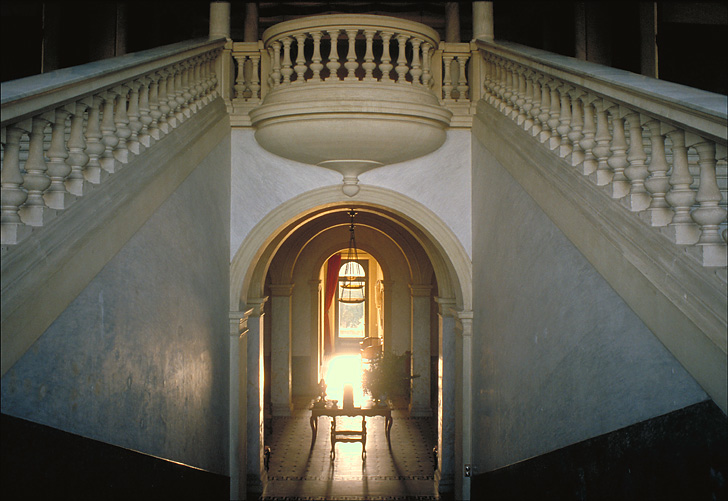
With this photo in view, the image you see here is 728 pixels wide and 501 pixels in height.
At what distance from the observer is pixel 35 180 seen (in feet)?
7.92

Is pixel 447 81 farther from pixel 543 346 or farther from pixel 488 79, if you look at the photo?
pixel 543 346

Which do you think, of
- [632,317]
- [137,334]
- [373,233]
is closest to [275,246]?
[137,334]

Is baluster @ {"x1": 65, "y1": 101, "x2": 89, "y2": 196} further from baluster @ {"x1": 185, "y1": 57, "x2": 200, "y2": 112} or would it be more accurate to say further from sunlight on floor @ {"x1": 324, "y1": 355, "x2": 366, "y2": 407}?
sunlight on floor @ {"x1": 324, "y1": 355, "x2": 366, "y2": 407}

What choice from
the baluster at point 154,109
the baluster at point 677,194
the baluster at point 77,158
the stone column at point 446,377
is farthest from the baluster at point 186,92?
the stone column at point 446,377

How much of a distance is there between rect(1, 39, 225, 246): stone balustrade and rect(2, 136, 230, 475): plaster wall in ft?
1.48

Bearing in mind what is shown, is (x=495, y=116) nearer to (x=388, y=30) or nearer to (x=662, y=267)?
(x=388, y=30)

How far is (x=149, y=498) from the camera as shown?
2979 millimetres

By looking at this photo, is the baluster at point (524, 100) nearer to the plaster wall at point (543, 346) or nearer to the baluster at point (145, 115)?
the plaster wall at point (543, 346)

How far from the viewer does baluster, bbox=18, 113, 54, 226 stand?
241 centimetres

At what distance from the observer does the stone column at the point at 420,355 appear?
11.5 meters

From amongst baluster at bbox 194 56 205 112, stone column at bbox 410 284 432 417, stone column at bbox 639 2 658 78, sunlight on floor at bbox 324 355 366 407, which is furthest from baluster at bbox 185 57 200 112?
sunlight on floor at bbox 324 355 366 407

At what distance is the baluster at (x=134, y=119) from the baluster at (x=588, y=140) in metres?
2.63

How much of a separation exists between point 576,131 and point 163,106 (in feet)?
8.91

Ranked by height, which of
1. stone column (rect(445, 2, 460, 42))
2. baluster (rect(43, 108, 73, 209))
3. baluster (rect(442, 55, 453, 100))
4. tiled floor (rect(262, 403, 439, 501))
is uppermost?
stone column (rect(445, 2, 460, 42))
